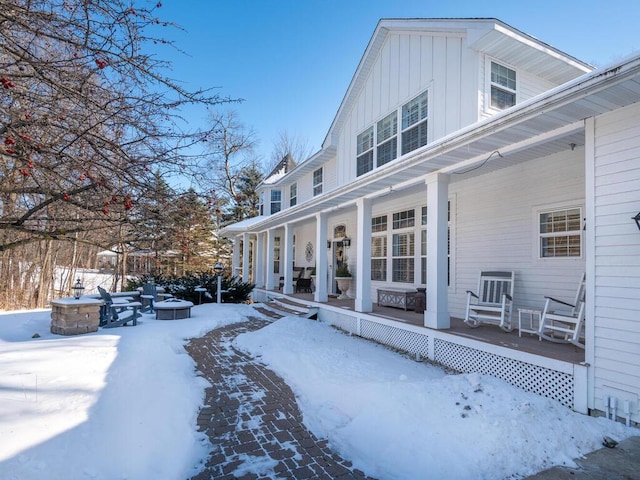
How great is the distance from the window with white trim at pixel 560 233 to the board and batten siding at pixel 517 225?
0.33 ft

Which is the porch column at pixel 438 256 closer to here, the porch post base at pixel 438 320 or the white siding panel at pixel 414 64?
the porch post base at pixel 438 320

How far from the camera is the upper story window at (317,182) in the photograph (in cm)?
1380

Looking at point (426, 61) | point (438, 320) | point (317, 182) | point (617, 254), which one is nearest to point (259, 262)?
point (317, 182)

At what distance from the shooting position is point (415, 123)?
27.0 ft

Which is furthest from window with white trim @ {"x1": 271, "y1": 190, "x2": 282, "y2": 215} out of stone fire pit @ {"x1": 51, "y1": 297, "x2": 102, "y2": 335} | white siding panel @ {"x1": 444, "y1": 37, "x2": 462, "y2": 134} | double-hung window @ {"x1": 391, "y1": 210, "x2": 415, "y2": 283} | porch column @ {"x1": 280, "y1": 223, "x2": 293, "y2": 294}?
white siding panel @ {"x1": 444, "y1": 37, "x2": 462, "y2": 134}

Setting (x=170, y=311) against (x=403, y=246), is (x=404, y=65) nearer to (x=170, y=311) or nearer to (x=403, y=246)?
(x=403, y=246)

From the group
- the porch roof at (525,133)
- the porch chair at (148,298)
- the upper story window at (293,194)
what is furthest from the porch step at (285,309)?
the upper story window at (293,194)

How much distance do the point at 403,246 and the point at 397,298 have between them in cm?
153

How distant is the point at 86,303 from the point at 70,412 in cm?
432

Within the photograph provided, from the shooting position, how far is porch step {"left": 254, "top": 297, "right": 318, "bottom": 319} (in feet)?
31.8

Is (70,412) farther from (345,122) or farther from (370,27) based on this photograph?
(370,27)

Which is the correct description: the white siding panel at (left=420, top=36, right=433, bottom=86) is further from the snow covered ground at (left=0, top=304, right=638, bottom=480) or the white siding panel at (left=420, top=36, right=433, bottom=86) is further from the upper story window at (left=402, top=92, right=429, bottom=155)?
the snow covered ground at (left=0, top=304, right=638, bottom=480)

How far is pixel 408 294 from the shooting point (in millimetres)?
8305

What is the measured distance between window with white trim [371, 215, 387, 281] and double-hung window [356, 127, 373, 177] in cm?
147
